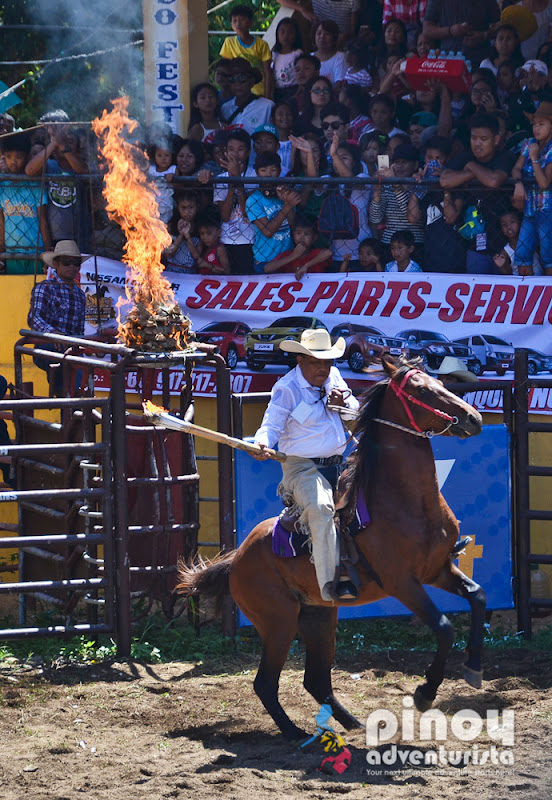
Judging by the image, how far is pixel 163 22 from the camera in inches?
426

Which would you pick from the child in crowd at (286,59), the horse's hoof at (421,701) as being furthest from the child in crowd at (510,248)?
the horse's hoof at (421,701)

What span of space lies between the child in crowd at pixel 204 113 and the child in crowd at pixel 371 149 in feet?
5.73

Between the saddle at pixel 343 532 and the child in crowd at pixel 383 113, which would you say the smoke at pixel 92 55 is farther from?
the saddle at pixel 343 532

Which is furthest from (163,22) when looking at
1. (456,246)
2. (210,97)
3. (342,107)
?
(456,246)

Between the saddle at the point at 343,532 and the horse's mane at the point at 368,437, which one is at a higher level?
the horse's mane at the point at 368,437

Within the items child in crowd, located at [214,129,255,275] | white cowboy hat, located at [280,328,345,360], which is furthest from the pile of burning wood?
child in crowd, located at [214,129,255,275]

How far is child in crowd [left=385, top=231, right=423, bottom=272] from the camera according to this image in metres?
9.25

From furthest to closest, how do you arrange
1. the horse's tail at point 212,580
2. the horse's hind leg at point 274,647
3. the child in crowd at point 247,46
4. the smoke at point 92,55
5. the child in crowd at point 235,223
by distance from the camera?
the smoke at point 92,55 → the child in crowd at point 247,46 → the child in crowd at point 235,223 → the horse's tail at point 212,580 → the horse's hind leg at point 274,647

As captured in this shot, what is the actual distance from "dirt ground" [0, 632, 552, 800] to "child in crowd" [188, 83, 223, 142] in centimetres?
589

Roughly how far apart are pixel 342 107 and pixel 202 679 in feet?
19.6

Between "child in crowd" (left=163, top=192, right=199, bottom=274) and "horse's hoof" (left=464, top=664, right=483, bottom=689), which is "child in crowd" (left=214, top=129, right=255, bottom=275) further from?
"horse's hoof" (left=464, top=664, right=483, bottom=689)

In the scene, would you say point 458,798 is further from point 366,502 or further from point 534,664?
point 534,664

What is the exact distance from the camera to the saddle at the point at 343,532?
573 centimetres

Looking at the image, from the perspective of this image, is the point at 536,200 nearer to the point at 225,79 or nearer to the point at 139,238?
the point at 139,238
